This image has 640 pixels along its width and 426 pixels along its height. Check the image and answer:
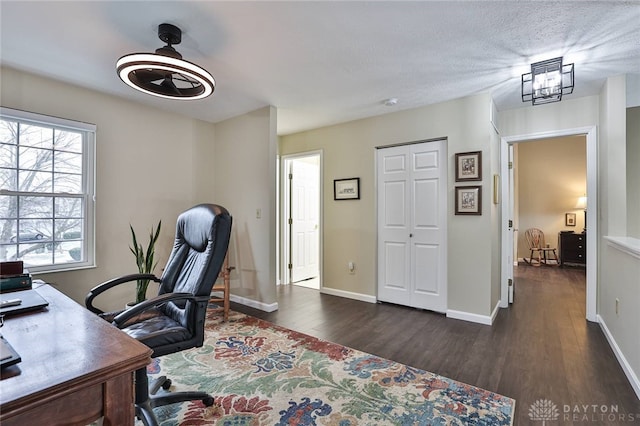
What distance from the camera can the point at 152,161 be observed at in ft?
11.9

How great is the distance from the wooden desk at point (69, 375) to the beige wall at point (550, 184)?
7.85 metres

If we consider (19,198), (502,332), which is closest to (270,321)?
(502,332)

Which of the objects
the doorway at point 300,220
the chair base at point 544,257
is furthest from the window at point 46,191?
the chair base at point 544,257

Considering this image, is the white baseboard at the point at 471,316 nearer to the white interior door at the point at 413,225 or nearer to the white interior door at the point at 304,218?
the white interior door at the point at 413,225

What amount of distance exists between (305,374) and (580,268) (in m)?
6.70

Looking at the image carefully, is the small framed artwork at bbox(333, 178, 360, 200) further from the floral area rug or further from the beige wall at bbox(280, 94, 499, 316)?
the floral area rug

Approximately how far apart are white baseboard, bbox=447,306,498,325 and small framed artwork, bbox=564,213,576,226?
4978 millimetres

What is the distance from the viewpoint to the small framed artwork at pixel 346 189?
4090 mm

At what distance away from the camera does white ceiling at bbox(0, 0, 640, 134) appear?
1.87 m

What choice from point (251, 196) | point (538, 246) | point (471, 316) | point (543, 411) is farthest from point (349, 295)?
point (538, 246)

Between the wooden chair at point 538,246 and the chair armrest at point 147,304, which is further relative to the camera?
the wooden chair at point 538,246

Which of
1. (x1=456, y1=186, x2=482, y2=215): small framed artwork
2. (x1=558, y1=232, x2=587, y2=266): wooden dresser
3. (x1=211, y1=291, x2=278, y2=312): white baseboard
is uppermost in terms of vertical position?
(x1=456, y1=186, x2=482, y2=215): small framed artwork

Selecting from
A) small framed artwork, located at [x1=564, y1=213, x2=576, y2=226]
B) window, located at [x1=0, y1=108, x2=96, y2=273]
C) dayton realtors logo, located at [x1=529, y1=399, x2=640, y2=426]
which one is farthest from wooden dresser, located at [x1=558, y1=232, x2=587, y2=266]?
window, located at [x1=0, y1=108, x2=96, y2=273]

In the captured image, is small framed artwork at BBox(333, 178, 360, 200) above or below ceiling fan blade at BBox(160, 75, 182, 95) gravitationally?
below
